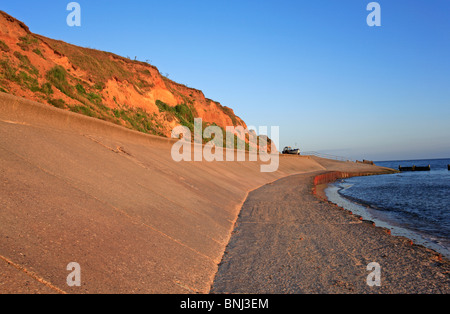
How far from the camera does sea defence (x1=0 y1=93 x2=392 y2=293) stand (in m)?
4.20

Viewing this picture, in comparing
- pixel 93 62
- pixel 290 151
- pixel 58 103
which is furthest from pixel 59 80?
pixel 290 151

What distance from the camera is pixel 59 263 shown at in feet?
13.6

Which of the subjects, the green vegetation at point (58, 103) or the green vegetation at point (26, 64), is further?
the green vegetation at point (26, 64)

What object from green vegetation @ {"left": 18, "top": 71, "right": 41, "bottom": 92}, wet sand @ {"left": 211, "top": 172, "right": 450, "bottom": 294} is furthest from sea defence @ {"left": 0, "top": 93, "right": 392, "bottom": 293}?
green vegetation @ {"left": 18, "top": 71, "right": 41, "bottom": 92}

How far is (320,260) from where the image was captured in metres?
7.02

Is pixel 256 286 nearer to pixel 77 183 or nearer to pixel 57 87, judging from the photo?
pixel 77 183

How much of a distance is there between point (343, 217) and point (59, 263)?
36.2ft

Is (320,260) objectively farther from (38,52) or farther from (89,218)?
(38,52)

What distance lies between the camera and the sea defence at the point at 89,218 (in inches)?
165

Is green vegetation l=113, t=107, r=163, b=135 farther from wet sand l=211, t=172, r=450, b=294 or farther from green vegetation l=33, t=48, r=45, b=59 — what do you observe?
wet sand l=211, t=172, r=450, b=294

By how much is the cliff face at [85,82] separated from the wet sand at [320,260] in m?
14.3

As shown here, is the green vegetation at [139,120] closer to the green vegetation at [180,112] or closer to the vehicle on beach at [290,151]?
the green vegetation at [180,112]

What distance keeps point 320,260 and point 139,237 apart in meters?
3.98

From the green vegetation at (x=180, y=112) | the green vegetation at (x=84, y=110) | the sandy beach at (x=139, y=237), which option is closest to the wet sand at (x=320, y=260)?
the sandy beach at (x=139, y=237)
